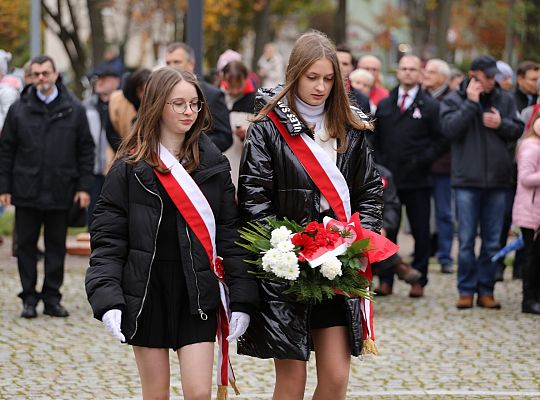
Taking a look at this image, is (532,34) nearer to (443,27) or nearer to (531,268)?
(443,27)

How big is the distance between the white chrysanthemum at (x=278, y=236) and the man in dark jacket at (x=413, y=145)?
6291mm

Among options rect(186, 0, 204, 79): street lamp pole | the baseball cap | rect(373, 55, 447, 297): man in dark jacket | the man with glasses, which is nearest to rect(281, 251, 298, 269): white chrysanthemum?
the baseball cap

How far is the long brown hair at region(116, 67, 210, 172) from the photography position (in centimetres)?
559

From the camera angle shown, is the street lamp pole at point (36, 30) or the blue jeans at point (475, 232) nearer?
the blue jeans at point (475, 232)

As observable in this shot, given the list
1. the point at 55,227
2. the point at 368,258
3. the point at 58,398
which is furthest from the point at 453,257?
the point at 368,258

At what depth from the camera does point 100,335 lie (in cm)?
973

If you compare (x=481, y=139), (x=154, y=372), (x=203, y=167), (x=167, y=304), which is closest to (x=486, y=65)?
(x=481, y=139)

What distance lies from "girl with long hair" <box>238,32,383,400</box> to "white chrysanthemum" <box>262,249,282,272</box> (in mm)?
178

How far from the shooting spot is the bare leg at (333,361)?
18.6ft

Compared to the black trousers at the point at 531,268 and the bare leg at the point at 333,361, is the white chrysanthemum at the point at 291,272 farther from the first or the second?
the black trousers at the point at 531,268

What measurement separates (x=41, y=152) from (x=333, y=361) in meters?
5.27

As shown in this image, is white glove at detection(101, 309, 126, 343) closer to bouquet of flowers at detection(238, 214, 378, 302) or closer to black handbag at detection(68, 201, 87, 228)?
bouquet of flowers at detection(238, 214, 378, 302)

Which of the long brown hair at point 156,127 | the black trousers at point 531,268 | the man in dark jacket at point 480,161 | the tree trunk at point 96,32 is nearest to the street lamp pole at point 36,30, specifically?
the tree trunk at point 96,32

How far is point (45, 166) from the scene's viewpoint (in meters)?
10.4
